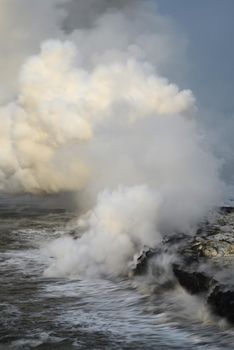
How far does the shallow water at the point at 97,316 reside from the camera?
27.8 ft

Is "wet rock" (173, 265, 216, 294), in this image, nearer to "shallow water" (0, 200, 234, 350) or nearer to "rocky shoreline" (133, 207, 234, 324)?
"rocky shoreline" (133, 207, 234, 324)

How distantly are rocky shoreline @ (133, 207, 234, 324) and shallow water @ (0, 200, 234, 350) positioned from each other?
0.90 feet


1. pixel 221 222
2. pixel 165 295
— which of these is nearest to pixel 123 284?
pixel 165 295

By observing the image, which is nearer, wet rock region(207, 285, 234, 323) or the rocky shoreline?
wet rock region(207, 285, 234, 323)

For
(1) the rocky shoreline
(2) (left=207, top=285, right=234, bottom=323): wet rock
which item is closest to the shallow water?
(2) (left=207, top=285, right=234, bottom=323): wet rock

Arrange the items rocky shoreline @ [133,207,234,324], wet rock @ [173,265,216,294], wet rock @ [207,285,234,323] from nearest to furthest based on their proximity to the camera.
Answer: wet rock @ [207,285,234,323]
rocky shoreline @ [133,207,234,324]
wet rock @ [173,265,216,294]

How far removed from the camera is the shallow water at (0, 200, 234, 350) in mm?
8469

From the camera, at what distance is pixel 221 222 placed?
61.6ft

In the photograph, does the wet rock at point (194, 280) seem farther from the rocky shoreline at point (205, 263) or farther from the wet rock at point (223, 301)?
the wet rock at point (223, 301)

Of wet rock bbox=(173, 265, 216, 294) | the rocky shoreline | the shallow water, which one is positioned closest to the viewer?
the shallow water

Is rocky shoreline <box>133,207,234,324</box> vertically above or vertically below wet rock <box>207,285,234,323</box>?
above

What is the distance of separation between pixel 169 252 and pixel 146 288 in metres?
1.60

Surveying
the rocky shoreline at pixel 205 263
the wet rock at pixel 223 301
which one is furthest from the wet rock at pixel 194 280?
the wet rock at pixel 223 301

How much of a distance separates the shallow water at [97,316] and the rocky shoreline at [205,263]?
27cm
